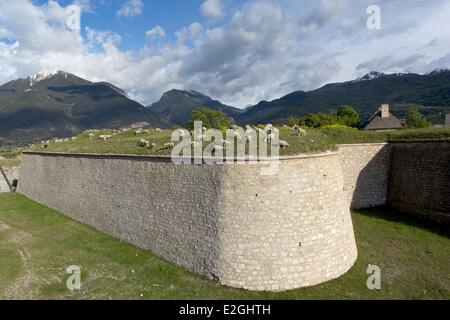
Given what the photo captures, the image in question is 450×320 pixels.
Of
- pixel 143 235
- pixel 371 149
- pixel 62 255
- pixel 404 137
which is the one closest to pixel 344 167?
pixel 371 149

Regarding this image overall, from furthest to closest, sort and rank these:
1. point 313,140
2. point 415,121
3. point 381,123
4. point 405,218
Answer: point 415,121, point 381,123, point 405,218, point 313,140

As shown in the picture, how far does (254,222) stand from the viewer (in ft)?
35.3

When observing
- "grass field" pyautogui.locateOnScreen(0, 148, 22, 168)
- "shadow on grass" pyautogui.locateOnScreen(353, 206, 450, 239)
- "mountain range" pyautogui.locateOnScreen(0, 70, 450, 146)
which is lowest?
"shadow on grass" pyautogui.locateOnScreen(353, 206, 450, 239)

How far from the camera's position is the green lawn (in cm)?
1048

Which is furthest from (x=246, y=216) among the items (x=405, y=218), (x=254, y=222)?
(x=405, y=218)

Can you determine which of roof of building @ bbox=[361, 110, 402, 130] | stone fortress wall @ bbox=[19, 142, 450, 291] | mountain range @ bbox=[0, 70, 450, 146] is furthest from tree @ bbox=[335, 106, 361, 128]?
mountain range @ bbox=[0, 70, 450, 146]

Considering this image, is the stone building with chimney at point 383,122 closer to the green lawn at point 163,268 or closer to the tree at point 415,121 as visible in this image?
the tree at point 415,121

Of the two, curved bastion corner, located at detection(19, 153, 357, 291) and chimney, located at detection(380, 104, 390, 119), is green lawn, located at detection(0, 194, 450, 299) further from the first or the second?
chimney, located at detection(380, 104, 390, 119)

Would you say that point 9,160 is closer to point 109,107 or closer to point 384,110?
point 384,110

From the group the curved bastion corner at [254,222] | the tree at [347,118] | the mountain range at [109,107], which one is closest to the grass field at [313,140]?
the curved bastion corner at [254,222]

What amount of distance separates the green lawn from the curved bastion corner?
502 mm

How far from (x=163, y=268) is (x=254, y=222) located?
14.3 feet

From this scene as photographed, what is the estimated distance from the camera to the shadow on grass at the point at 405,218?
15337 millimetres

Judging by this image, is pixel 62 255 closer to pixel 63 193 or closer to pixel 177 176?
pixel 177 176
